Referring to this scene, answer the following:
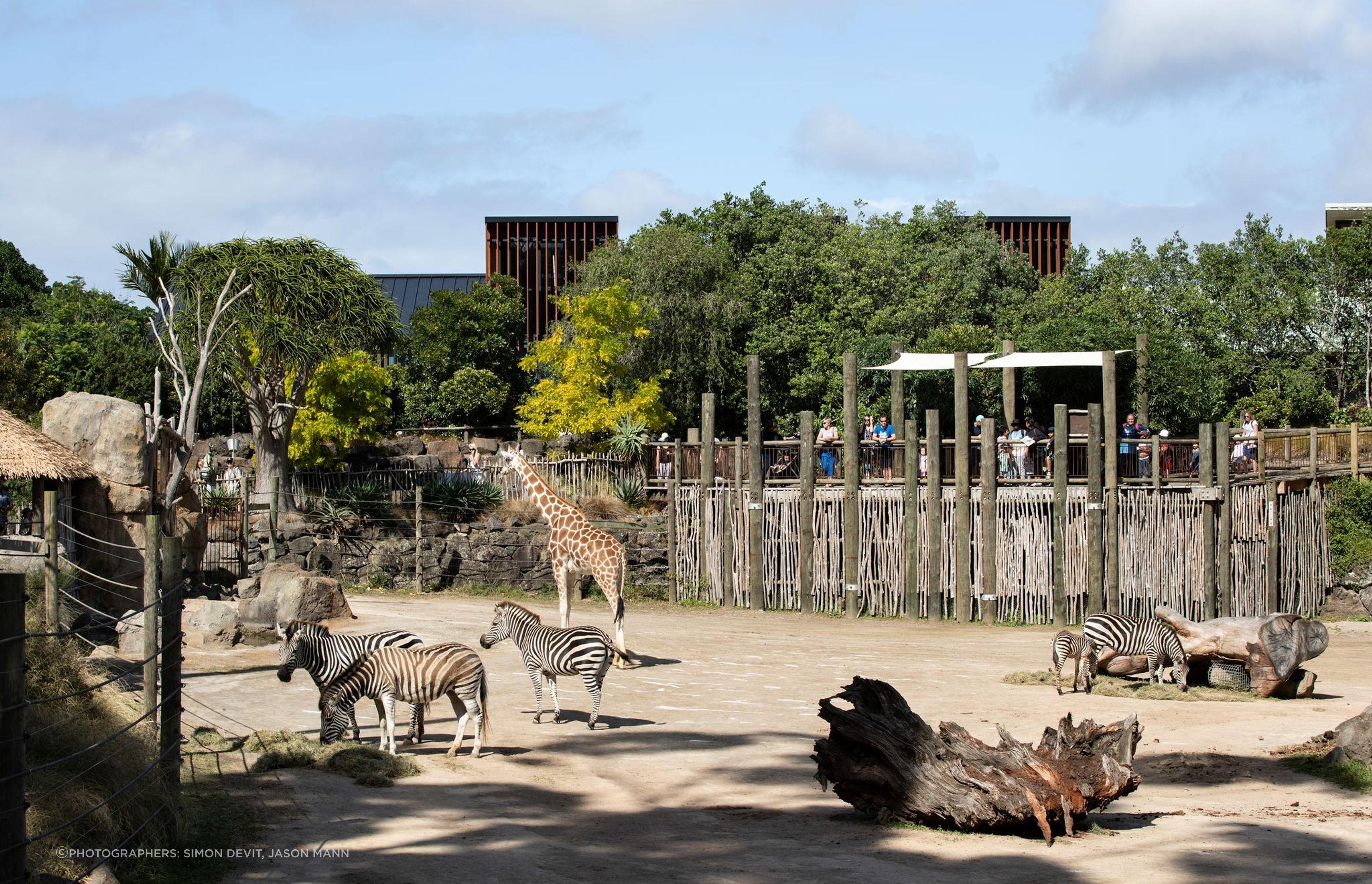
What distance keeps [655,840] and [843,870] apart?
1.36 metres

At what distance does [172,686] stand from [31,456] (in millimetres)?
9793

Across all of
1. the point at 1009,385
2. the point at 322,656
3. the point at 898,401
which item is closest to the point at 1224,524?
the point at 1009,385

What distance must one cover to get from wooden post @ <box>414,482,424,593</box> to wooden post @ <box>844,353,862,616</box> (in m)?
7.76

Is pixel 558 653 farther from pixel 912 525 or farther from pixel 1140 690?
pixel 912 525

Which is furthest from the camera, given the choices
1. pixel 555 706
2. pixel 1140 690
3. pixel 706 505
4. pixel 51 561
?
pixel 706 505

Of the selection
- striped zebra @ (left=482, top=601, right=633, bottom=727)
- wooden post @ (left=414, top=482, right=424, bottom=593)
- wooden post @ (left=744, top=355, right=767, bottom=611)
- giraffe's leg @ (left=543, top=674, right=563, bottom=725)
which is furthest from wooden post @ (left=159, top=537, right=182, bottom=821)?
wooden post @ (left=414, top=482, right=424, bottom=593)

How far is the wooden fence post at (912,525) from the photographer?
901 inches

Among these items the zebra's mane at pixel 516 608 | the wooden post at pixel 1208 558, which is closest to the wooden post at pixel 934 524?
the wooden post at pixel 1208 558

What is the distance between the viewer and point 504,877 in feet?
24.3

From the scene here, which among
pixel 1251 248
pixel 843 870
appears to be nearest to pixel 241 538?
pixel 843 870

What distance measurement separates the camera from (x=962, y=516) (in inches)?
895

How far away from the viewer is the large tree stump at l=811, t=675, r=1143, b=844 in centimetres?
859

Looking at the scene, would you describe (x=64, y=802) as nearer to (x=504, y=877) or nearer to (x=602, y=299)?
(x=504, y=877)

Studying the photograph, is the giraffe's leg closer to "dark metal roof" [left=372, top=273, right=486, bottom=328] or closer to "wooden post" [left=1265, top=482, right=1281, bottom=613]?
"wooden post" [left=1265, top=482, right=1281, bottom=613]
